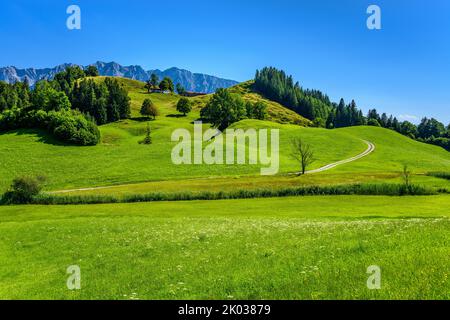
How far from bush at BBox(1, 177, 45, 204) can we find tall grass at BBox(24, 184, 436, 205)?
4.01 m

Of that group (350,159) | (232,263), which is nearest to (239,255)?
→ (232,263)

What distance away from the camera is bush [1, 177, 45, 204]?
73812 mm

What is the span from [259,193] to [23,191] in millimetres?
49234

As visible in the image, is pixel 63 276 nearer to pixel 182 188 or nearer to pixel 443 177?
pixel 182 188

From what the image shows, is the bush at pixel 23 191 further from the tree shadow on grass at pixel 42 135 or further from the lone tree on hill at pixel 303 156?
the lone tree on hill at pixel 303 156

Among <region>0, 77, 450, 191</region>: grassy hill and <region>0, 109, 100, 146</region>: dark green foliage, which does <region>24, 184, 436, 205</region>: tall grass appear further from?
<region>0, 109, 100, 146</region>: dark green foliage

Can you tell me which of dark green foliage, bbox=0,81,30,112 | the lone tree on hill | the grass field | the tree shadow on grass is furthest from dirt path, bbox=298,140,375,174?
dark green foliage, bbox=0,81,30,112

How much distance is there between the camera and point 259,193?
7075 cm

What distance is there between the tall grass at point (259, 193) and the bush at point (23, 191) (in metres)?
4.01

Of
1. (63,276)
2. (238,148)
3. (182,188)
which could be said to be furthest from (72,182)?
(63,276)

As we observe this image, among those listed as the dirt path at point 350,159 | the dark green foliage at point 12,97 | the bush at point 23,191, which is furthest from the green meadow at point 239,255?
the dark green foliage at point 12,97

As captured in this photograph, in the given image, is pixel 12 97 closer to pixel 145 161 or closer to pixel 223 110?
pixel 223 110

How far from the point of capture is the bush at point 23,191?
73812 millimetres

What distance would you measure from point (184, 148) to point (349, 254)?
394 feet
